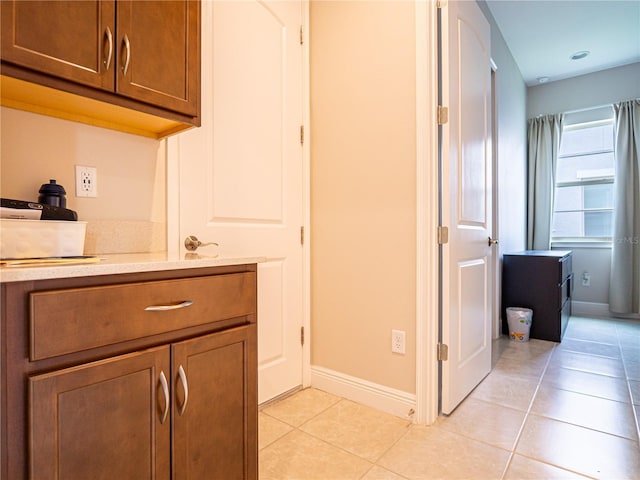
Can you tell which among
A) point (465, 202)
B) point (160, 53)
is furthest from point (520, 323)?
point (160, 53)

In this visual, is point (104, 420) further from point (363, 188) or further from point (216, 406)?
point (363, 188)

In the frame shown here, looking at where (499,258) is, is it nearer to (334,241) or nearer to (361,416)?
(334,241)

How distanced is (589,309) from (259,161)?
4.32 m

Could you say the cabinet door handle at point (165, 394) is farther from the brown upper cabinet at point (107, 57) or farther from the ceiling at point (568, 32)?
the ceiling at point (568, 32)

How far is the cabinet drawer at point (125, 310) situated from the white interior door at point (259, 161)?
0.62m

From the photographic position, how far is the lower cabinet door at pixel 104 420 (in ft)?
2.35

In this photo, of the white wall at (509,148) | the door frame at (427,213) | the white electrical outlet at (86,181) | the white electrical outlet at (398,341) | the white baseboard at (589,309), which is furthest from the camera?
the white baseboard at (589,309)

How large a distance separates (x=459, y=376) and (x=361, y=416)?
57 cm

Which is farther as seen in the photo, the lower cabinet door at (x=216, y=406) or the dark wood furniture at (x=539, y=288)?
the dark wood furniture at (x=539, y=288)

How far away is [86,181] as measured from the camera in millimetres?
1277

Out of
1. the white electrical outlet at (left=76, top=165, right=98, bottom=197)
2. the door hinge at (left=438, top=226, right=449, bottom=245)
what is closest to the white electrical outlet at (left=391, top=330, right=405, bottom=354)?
the door hinge at (left=438, top=226, right=449, bottom=245)

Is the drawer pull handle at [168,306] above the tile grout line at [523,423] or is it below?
above

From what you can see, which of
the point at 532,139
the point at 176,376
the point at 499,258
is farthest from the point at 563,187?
the point at 176,376

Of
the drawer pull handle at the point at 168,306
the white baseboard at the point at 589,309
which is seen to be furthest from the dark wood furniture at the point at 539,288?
the drawer pull handle at the point at 168,306
